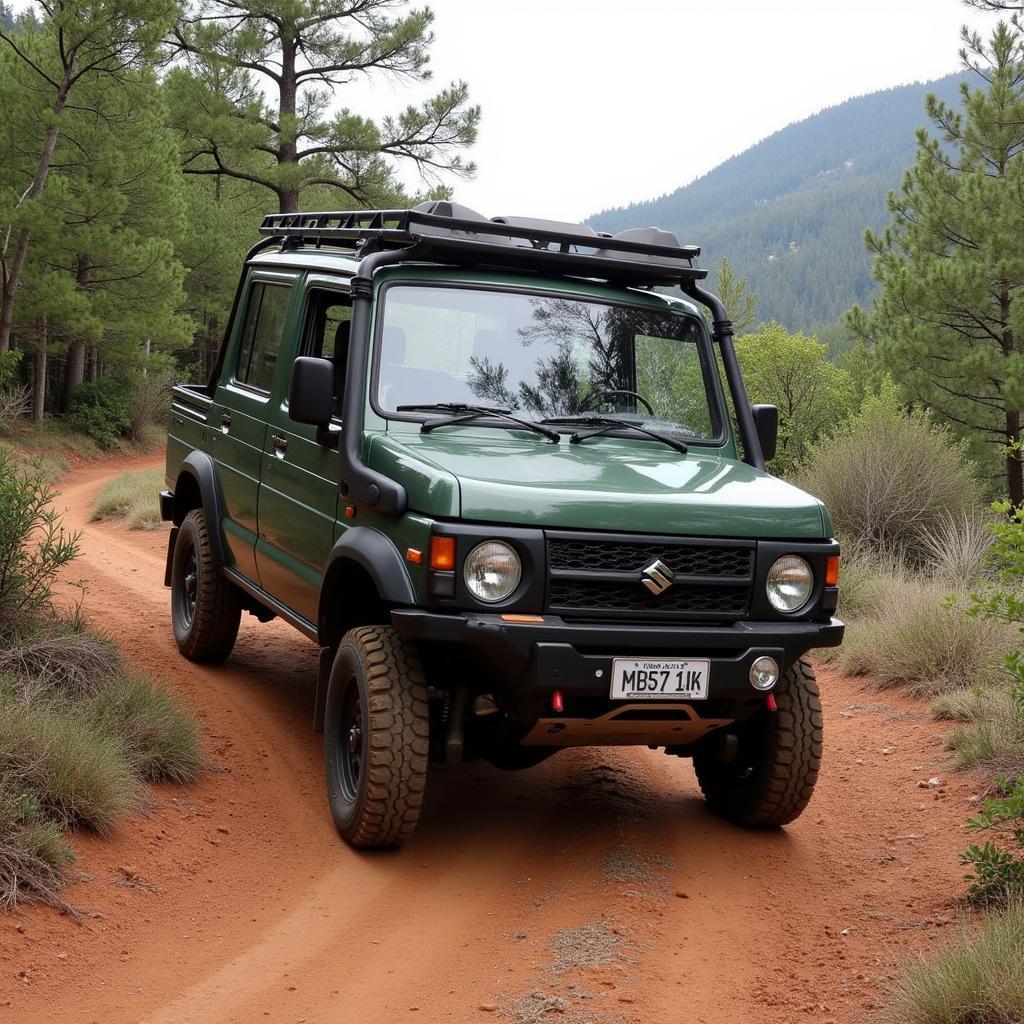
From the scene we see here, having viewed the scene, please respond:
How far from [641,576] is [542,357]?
1.41 m

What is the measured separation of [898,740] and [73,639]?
14.7 ft

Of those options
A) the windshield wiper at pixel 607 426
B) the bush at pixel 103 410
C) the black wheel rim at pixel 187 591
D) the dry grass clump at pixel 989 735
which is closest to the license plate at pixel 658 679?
the windshield wiper at pixel 607 426

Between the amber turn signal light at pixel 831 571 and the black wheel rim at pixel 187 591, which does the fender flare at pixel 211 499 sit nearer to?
the black wheel rim at pixel 187 591

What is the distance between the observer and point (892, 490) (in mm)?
12367

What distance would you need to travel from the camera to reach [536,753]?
5566 millimetres

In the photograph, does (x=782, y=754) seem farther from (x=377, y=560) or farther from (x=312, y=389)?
(x=312, y=389)

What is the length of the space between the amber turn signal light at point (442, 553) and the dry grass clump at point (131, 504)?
11814 mm

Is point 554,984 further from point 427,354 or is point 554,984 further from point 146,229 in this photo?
point 146,229

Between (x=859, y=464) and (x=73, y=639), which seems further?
(x=859, y=464)

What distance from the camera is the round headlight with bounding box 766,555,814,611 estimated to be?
16.3ft

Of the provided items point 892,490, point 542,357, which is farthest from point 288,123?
point 542,357

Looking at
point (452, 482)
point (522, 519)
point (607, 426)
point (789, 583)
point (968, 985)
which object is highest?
point (607, 426)

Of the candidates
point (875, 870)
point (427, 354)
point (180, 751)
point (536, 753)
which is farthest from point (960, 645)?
point (180, 751)

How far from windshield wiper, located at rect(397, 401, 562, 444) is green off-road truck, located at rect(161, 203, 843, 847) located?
0.01 meters
